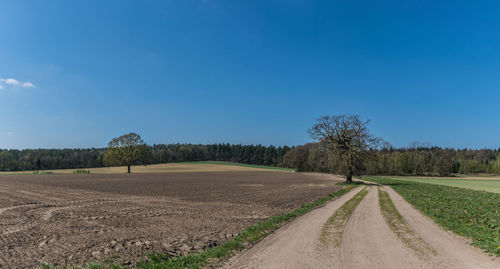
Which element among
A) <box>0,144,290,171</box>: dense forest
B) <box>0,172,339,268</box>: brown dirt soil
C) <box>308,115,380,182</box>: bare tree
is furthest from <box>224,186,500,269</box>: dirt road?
<box>0,144,290,171</box>: dense forest

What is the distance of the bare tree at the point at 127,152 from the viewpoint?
8331 centimetres

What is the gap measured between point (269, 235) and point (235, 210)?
765 cm

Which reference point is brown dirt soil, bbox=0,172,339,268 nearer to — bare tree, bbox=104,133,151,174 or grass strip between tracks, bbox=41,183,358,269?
grass strip between tracks, bbox=41,183,358,269

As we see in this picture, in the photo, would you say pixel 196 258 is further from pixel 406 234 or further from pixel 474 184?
pixel 474 184

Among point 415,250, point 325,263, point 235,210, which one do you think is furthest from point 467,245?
point 235,210

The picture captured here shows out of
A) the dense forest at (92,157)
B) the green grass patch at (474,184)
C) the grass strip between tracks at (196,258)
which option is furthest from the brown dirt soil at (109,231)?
the dense forest at (92,157)

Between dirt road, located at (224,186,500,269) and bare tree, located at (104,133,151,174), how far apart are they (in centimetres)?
8001

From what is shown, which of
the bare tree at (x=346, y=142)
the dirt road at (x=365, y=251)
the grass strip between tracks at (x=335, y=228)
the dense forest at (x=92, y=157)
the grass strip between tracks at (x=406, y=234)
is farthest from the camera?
the dense forest at (x=92, y=157)

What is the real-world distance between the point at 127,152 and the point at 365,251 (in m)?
86.2

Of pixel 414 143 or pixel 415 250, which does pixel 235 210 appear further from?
pixel 414 143

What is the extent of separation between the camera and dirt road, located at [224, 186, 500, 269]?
7910 mm

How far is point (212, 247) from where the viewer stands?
1015 cm

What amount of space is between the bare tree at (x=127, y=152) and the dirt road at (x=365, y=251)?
263 ft

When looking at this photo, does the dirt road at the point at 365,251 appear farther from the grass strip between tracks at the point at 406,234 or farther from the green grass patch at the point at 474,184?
the green grass patch at the point at 474,184
